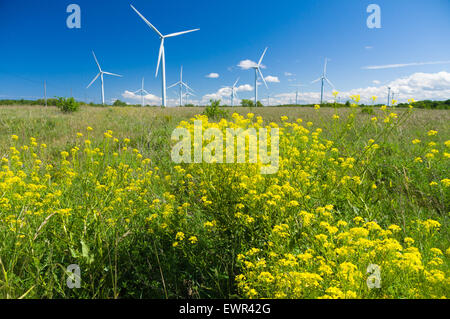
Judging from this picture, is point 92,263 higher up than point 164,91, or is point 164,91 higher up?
point 164,91

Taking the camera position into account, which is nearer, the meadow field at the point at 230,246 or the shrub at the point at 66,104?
the meadow field at the point at 230,246

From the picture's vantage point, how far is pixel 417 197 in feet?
13.5

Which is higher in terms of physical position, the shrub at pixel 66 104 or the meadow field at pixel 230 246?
the shrub at pixel 66 104

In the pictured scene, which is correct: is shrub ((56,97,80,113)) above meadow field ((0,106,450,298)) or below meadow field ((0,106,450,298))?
above

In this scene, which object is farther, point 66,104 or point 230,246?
point 66,104

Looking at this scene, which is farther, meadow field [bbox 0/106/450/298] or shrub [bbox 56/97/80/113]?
shrub [bbox 56/97/80/113]

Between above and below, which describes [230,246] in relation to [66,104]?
below

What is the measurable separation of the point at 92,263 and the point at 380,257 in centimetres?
251

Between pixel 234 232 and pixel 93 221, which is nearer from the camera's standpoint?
pixel 234 232
